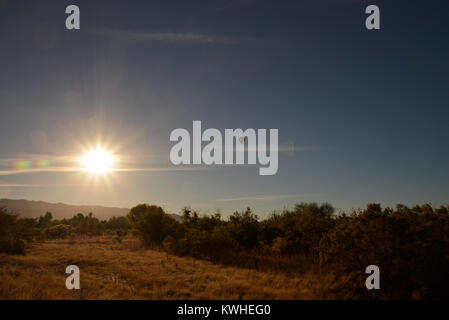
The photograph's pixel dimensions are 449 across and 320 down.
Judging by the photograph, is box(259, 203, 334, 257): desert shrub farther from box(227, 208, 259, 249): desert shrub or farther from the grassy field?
the grassy field

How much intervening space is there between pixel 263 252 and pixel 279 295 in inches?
333

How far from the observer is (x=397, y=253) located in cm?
918

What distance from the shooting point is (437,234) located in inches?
372

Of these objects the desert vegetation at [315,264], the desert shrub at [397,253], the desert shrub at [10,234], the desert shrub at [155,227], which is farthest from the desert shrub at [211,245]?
the desert shrub at [10,234]

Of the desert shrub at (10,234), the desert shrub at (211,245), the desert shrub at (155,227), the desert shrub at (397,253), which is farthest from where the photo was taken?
the desert shrub at (155,227)

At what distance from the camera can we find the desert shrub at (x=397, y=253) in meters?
9.00

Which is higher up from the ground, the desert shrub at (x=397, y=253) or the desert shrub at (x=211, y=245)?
the desert shrub at (x=397, y=253)

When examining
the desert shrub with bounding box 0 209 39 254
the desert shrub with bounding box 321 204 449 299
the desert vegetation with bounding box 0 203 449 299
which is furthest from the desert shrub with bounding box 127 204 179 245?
the desert shrub with bounding box 321 204 449 299

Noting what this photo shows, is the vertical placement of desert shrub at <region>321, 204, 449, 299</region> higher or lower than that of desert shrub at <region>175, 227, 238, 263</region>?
higher

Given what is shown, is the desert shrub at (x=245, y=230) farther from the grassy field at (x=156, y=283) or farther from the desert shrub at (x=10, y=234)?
the desert shrub at (x=10, y=234)

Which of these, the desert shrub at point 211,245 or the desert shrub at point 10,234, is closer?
the desert shrub at point 211,245

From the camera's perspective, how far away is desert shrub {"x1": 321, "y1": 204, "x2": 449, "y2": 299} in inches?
354

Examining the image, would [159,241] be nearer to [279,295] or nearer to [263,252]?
[263,252]
